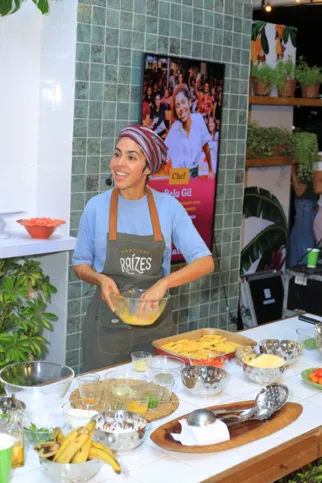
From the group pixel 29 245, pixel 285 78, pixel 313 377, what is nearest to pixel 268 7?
pixel 285 78

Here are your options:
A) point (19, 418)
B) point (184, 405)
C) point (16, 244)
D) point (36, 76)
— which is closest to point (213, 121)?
point (36, 76)

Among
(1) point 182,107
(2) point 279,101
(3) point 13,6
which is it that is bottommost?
(1) point 182,107

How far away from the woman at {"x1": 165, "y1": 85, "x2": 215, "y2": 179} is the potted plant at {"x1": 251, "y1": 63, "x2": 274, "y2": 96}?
31.2 inches

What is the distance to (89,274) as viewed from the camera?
3.63 m

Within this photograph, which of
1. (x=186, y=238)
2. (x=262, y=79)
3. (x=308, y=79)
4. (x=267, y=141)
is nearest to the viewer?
(x=186, y=238)

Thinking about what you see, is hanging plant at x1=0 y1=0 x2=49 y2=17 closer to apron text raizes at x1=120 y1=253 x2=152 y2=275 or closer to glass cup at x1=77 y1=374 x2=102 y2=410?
apron text raizes at x1=120 y1=253 x2=152 y2=275

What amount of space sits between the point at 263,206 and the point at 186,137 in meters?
1.57

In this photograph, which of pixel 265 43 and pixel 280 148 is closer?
pixel 265 43

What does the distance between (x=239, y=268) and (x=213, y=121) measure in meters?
1.19

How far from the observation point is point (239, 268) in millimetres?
6133

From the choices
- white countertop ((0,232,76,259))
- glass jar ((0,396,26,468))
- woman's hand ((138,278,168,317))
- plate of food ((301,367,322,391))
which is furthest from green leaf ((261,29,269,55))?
glass jar ((0,396,26,468))

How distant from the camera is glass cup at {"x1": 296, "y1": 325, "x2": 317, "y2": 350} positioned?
353 centimetres

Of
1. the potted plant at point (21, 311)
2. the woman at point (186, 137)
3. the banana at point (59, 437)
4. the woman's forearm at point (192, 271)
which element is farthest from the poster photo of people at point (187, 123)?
the banana at point (59, 437)

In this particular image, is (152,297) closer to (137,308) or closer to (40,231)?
(137,308)
